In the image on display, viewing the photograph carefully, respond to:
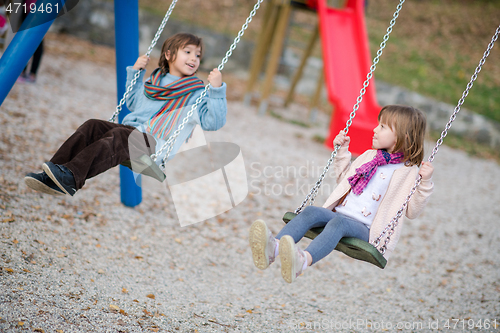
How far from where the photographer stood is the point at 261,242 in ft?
7.43

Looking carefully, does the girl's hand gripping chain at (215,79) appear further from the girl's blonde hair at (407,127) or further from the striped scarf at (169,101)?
the girl's blonde hair at (407,127)

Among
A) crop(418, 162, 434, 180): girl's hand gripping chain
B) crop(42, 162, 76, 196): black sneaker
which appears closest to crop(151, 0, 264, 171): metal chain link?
crop(42, 162, 76, 196): black sneaker

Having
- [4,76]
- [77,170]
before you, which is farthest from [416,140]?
[4,76]

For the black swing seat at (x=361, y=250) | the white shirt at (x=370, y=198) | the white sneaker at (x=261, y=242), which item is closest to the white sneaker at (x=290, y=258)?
the white sneaker at (x=261, y=242)

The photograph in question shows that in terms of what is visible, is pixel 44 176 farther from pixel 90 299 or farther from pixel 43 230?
pixel 43 230

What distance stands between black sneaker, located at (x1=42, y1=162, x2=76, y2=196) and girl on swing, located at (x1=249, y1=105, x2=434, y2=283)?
3.81ft

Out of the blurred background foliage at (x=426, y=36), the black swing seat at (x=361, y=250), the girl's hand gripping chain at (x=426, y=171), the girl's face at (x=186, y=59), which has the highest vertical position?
the blurred background foliage at (x=426, y=36)

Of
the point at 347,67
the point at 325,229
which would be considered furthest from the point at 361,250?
the point at 347,67

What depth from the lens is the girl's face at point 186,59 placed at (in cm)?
294

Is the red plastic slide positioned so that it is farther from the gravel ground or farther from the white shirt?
the white shirt

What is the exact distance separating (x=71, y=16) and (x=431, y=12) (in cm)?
1259

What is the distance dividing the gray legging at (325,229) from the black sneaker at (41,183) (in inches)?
50.1

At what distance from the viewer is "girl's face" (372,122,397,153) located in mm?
2551

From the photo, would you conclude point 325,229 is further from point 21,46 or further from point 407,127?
point 21,46
